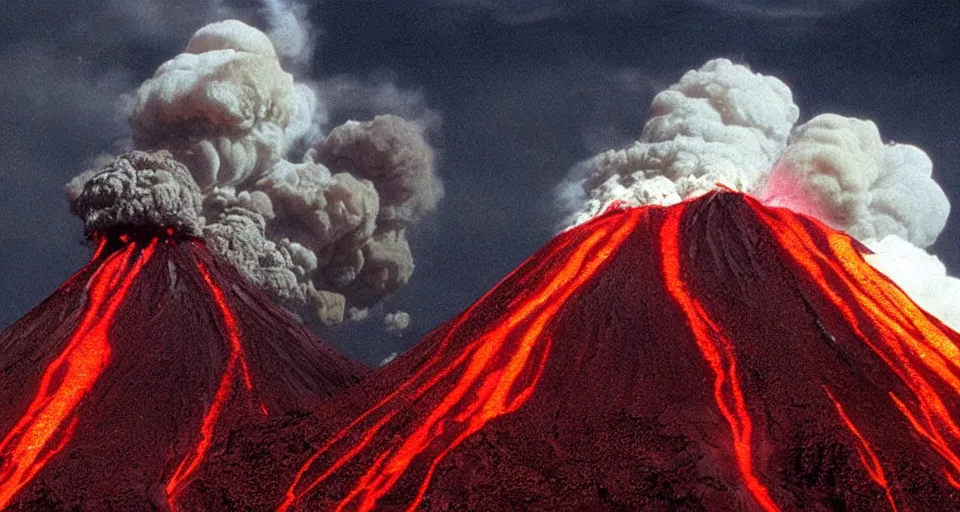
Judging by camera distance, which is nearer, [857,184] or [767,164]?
[857,184]

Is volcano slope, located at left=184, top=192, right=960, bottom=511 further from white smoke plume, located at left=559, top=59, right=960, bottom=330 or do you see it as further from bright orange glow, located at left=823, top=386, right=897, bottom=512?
white smoke plume, located at left=559, top=59, right=960, bottom=330

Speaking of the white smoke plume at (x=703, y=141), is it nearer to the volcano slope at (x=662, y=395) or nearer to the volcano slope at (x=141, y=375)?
the volcano slope at (x=662, y=395)

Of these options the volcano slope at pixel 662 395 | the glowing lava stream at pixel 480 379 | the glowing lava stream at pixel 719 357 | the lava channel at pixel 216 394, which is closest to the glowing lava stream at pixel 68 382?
the lava channel at pixel 216 394

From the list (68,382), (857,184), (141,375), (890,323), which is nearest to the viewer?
(890,323)

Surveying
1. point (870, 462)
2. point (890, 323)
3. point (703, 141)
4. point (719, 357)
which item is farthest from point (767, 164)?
point (870, 462)

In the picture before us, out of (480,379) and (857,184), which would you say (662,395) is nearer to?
(480,379)

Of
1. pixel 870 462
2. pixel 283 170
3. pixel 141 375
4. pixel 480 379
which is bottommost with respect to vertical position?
pixel 870 462

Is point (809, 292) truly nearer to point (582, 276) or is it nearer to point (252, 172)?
point (582, 276)
